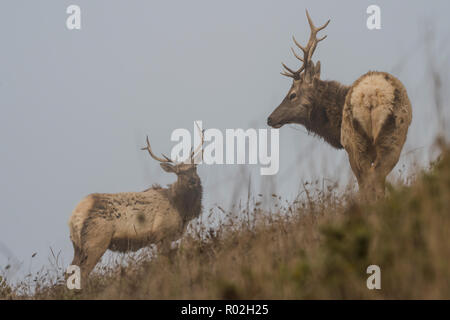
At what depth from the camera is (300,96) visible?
885 centimetres

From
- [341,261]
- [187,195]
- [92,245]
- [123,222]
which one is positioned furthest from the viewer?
[187,195]

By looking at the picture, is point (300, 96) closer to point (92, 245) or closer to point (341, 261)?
point (92, 245)

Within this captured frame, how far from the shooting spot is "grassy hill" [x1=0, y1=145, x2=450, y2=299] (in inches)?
131

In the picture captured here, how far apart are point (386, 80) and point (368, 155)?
0.92 m

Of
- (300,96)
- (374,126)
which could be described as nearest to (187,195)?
(300,96)

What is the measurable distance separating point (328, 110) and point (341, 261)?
208 inches

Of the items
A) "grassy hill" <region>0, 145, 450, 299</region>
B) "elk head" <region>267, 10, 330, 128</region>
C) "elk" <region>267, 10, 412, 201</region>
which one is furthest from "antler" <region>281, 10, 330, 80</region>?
"grassy hill" <region>0, 145, 450, 299</region>

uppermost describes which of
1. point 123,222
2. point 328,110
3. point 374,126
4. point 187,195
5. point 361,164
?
point 328,110

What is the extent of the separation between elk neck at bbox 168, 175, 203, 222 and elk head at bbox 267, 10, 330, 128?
6.56 ft
